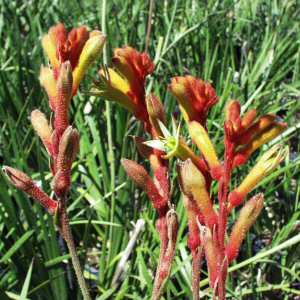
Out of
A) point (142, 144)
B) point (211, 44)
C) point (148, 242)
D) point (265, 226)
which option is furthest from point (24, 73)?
point (142, 144)

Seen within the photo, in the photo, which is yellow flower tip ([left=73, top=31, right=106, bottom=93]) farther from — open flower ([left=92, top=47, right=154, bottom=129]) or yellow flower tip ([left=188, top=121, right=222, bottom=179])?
yellow flower tip ([left=188, top=121, right=222, bottom=179])

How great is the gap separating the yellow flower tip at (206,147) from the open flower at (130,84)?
0.43 ft

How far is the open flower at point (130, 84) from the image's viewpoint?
109 centimetres

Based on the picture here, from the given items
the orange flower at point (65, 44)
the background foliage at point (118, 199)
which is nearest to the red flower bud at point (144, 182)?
the orange flower at point (65, 44)

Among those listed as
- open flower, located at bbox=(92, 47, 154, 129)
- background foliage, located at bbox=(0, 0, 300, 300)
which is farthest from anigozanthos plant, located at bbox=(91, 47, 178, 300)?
background foliage, located at bbox=(0, 0, 300, 300)

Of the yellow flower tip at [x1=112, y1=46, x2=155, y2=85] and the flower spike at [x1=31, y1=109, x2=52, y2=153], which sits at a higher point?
the yellow flower tip at [x1=112, y1=46, x2=155, y2=85]

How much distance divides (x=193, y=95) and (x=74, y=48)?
0.23 meters

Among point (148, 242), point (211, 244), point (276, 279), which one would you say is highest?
point (211, 244)

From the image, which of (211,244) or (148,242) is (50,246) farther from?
(211,244)

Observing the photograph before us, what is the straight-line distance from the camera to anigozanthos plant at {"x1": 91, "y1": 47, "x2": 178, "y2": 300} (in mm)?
1004

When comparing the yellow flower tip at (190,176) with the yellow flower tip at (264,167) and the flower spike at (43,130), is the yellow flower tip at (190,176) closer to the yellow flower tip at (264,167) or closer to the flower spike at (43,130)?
the yellow flower tip at (264,167)

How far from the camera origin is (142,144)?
3.58 ft

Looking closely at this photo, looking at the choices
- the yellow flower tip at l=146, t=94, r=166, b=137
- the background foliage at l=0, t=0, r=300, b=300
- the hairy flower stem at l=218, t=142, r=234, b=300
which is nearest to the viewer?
the hairy flower stem at l=218, t=142, r=234, b=300

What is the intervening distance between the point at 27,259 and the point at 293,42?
1.97 metres
